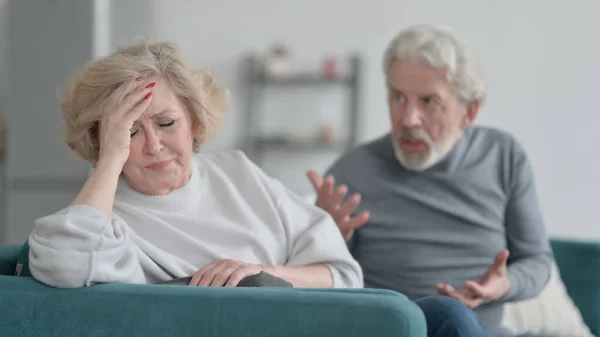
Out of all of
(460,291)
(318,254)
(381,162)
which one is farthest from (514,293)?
A: (318,254)

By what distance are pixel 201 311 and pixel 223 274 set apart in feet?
0.88

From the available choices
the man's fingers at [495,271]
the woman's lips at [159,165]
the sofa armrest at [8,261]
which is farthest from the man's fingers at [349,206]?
the sofa armrest at [8,261]

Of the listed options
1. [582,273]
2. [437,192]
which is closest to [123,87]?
[437,192]

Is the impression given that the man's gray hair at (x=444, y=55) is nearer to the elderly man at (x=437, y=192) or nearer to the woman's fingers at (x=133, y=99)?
the elderly man at (x=437, y=192)

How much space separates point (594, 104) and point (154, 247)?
4514mm

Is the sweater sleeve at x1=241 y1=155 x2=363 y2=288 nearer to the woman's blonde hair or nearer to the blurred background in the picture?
the woman's blonde hair

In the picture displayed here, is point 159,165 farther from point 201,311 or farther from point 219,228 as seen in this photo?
point 201,311

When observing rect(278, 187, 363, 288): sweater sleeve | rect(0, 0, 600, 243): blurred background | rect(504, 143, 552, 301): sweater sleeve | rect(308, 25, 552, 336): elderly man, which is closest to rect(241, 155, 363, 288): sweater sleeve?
rect(278, 187, 363, 288): sweater sleeve

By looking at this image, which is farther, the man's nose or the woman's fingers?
the man's nose

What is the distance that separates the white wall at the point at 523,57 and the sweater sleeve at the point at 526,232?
129 inches

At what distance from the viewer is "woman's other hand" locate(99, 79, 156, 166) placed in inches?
67.0

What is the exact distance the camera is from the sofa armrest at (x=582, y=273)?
9.16 ft

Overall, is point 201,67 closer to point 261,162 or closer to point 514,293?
point 514,293

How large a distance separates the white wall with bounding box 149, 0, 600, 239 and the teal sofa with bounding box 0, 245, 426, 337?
15.0 ft
